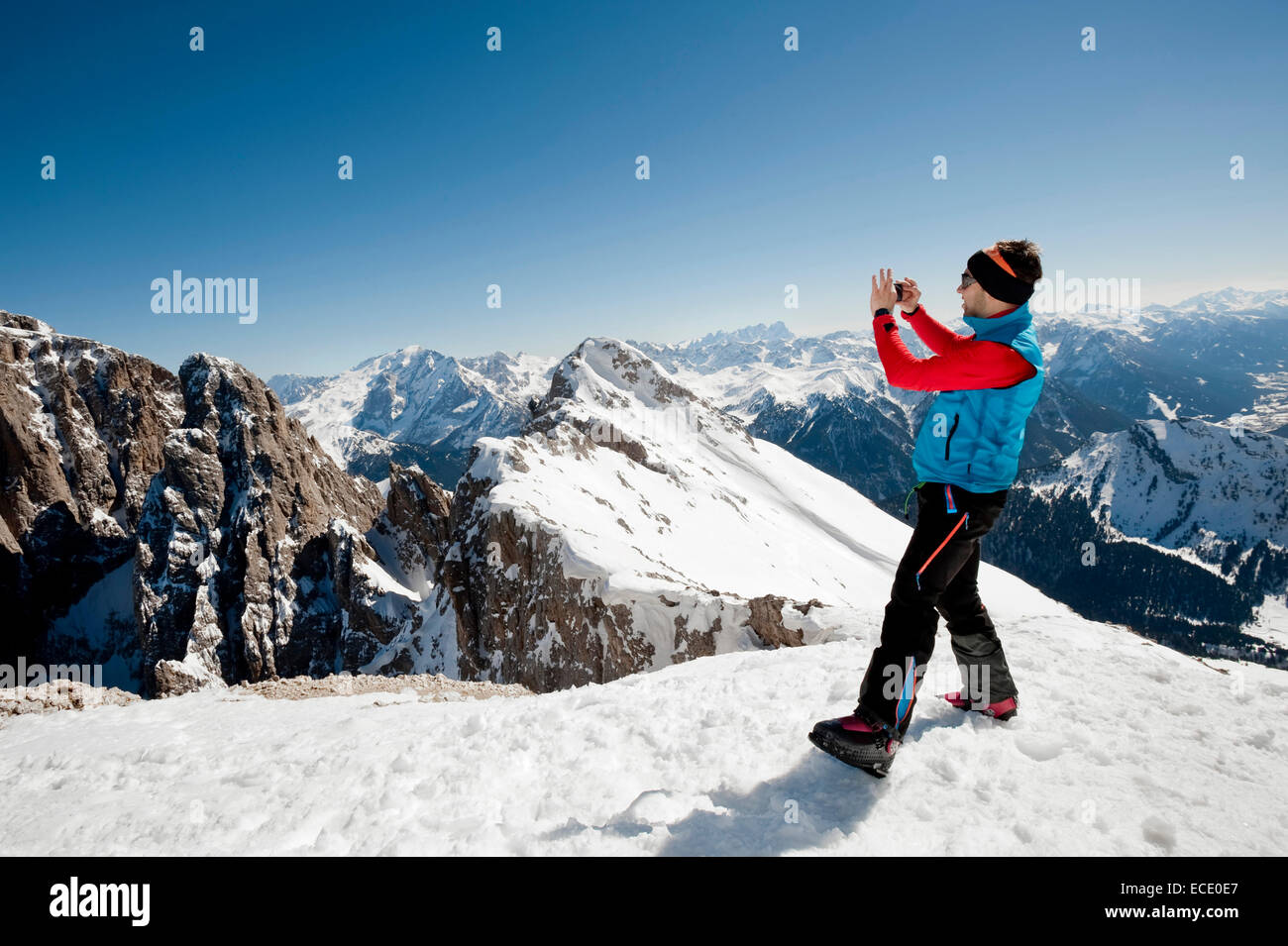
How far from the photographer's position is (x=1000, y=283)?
4.61 m

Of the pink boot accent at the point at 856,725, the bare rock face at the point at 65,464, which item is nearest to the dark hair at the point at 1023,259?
the pink boot accent at the point at 856,725

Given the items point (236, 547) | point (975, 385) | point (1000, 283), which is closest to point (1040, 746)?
point (975, 385)

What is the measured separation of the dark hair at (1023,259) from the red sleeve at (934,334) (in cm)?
66

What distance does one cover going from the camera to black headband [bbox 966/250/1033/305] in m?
4.61

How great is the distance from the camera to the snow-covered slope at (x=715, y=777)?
3.97 m

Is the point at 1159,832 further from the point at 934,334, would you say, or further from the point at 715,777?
the point at 934,334

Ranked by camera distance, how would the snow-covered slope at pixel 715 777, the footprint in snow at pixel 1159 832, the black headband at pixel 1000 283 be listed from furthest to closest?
the black headband at pixel 1000 283 → the snow-covered slope at pixel 715 777 → the footprint in snow at pixel 1159 832

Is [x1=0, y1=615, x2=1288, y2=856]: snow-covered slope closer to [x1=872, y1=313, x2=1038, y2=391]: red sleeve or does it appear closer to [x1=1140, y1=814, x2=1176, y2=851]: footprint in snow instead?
[x1=1140, y1=814, x2=1176, y2=851]: footprint in snow

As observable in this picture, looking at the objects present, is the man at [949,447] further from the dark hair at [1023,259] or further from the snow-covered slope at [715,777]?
the snow-covered slope at [715,777]
